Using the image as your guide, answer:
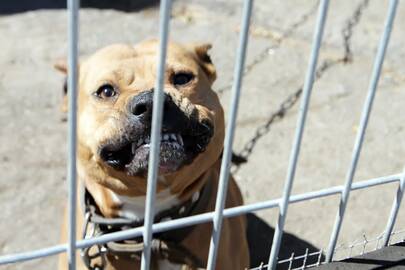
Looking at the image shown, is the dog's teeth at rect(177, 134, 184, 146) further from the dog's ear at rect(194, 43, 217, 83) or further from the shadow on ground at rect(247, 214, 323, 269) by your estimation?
the shadow on ground at rect(247, 214, 323, 269)

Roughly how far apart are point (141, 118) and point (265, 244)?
1.32m

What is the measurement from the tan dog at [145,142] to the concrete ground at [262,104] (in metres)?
0.78

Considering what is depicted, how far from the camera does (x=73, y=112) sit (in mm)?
1582

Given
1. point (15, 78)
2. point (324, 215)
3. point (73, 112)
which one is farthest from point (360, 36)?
point (73, 112)

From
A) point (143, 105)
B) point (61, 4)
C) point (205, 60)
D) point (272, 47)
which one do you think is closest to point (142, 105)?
point (143, 105)

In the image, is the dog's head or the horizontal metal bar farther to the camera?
the dog's head

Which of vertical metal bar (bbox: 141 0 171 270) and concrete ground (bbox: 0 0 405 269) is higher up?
vertical metal bar (bbox: 141 0 171 270)

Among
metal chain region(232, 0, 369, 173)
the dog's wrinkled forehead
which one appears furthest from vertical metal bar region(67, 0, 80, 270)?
metal chain region(232, 0, 369, 173)

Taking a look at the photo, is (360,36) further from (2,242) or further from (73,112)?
(73,112)

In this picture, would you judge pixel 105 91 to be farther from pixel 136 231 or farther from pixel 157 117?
pixel 157 117

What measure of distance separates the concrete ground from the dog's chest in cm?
75

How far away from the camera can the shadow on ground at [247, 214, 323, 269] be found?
3367 mm

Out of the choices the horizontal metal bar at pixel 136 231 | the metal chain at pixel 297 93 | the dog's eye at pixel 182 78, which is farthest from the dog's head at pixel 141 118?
the metal chain at pixel 297 93

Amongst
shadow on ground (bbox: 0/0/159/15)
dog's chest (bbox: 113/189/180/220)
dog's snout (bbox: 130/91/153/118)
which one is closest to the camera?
dog's snout (bbox: 130/91/153/118)
